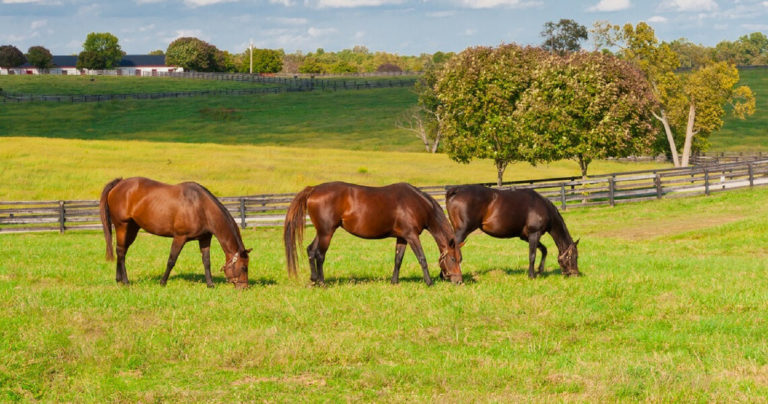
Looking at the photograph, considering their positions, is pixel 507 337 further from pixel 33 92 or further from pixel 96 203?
pixel 33 92

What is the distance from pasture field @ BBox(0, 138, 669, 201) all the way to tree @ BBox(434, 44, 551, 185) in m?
9.24

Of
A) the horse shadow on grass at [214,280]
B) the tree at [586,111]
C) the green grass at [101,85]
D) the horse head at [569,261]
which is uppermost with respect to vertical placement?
the green grass at [101,85]

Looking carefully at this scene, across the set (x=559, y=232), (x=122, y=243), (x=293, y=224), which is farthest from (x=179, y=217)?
(x=559, y=232)

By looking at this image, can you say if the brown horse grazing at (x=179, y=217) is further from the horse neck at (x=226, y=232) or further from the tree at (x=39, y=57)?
the tree at (x=39, y=57)

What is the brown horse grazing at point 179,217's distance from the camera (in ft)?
46.5

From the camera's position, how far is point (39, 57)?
15238 centimetres

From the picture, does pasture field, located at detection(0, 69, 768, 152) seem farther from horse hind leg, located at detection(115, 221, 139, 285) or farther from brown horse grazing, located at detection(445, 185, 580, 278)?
horse hind leg, located at detection(115, 221, 139, 285)

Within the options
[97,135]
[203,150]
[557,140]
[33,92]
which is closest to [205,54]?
[33,92]

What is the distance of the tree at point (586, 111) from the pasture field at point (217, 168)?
41.6 feet

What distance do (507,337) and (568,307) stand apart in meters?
1.89

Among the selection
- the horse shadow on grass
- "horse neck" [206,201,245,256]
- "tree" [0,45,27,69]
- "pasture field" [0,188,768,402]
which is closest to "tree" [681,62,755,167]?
"pasture field" [0,188,768,402]

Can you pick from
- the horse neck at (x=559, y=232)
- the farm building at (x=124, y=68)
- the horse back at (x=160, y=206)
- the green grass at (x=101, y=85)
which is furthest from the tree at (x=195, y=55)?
the horse neck at (x=559, y=232)

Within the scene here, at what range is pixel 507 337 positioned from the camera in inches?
414

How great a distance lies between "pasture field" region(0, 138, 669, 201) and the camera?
47272 millimetres
